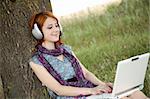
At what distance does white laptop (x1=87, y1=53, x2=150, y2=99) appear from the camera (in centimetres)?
272

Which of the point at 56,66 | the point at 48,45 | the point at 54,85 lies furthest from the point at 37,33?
the point at 54,85

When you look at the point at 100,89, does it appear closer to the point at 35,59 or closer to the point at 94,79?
the point at 94,79

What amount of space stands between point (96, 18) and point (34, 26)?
65cm

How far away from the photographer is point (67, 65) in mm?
2941

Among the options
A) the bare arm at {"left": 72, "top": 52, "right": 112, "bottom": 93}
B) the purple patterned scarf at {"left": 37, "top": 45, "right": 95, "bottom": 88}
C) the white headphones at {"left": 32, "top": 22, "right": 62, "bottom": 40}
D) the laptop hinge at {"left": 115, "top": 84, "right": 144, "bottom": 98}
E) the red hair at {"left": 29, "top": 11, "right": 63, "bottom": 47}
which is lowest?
the laptop hinge at {"left": 115, "top": 84, "right": 144, "bottom": 98}

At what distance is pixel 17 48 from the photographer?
2.93m

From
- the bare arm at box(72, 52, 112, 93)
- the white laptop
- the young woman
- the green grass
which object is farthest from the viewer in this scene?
the green grass

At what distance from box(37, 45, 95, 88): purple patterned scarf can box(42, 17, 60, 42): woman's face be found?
81mm

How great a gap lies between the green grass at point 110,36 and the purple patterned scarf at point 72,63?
0.19 meters

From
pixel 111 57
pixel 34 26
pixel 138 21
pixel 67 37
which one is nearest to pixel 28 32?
pixel 34 26

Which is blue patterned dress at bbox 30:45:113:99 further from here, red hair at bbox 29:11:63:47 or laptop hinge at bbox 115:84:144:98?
laptop hinge at bbox 115:84:144:98

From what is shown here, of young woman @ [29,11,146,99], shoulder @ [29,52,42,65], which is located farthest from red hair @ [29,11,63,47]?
shoulder @ [29,52,42,65]

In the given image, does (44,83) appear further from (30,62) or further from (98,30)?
(98,30)

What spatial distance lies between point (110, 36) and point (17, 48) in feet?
2.76
